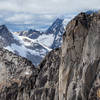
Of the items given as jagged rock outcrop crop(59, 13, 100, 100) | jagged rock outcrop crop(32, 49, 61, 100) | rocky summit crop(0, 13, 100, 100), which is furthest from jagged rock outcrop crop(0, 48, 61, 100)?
jagged rock outcrop crop(59, 13, 100, 100)

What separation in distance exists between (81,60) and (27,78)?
34.0m

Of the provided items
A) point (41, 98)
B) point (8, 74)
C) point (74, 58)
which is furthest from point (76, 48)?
point (8, 74)

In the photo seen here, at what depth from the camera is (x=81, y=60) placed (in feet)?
121

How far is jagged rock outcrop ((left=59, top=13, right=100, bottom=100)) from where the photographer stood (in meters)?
33.2

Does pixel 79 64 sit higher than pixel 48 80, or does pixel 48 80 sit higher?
pixel 79 64

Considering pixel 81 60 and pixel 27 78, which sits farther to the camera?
pixel 27 78

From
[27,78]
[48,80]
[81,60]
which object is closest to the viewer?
[81,60]

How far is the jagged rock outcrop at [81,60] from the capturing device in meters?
33.2

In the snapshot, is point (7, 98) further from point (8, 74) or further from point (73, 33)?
point (73, 33)

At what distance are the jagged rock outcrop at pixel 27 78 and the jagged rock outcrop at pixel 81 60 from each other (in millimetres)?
7219

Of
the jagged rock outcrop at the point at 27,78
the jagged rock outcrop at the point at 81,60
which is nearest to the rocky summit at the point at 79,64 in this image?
the jagged rock outcrop at the point at 81,60

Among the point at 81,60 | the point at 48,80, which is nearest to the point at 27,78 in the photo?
the point at 48,80

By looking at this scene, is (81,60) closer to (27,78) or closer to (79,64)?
(79,64)

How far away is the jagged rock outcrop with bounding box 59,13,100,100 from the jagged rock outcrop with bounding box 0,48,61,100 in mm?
7219
